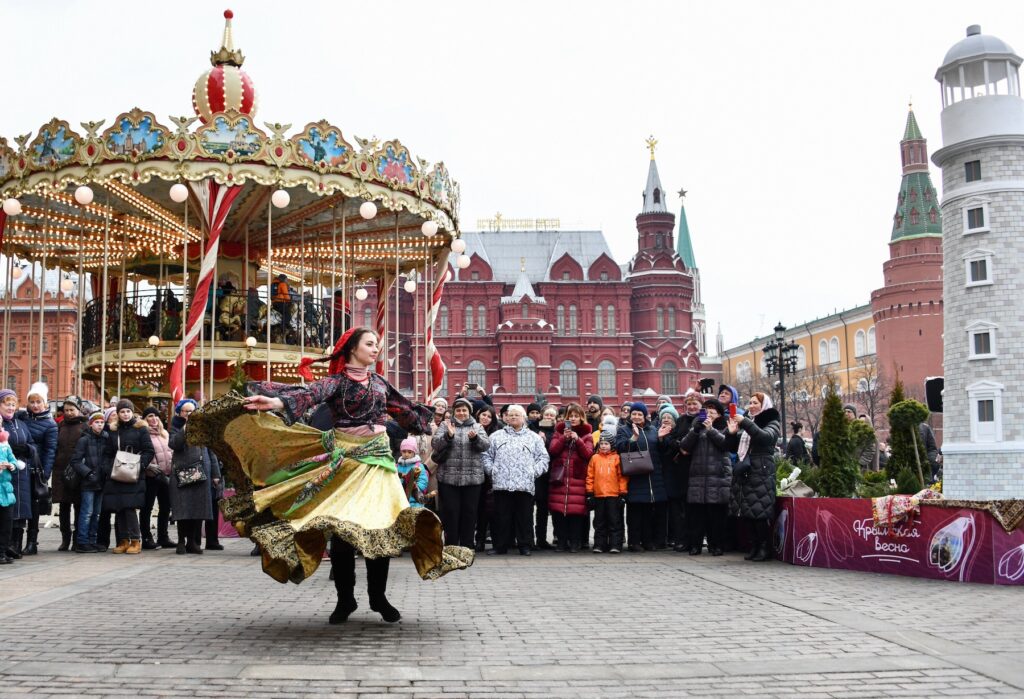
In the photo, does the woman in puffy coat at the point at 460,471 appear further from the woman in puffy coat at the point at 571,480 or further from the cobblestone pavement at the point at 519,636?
the cobblestone pavement at the point at 519,636

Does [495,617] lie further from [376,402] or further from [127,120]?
[127,120]

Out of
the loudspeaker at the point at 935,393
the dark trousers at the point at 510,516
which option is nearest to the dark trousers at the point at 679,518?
the dark trousers at the point at 510,516

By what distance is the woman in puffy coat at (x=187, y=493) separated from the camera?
11375 millimetres

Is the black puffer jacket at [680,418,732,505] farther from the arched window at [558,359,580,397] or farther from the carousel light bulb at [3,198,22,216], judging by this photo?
the arched window at [558,359,580,397]

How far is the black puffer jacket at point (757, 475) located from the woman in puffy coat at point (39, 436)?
25.9ft

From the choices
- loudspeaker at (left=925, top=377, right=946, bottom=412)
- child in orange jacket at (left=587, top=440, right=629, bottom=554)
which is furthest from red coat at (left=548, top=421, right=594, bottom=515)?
loudspeaker at (left=925, top=377, right=946, bottom=412)

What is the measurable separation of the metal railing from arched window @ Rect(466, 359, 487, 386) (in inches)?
2059

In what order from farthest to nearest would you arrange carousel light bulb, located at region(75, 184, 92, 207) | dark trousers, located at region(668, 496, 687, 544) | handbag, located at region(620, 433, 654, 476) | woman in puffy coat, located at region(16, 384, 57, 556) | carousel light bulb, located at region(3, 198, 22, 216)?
carousel light bulb, located at region(3, 198, 22, 216)
carousel light bulb, located at region(75, 184, 92, 207)
dark trousers, located at region(668, 496, 687, 544)
handbag, located at region(620, 433, 654, 476)
woman in puffy coat, located at region(16, 384, 57, 556)

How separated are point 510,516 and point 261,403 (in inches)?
246

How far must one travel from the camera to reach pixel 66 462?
11.9 m

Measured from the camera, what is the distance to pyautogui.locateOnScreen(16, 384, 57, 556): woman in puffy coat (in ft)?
36.7

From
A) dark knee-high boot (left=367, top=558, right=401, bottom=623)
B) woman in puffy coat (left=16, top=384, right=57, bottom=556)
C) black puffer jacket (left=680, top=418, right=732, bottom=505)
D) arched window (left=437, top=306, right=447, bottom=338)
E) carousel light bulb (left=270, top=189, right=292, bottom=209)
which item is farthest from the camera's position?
arched window (left=437, top=306, right=447, bottom=338)

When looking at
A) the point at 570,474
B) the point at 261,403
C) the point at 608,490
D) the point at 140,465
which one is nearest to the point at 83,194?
the point at 140,465

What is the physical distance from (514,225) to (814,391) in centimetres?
2861
